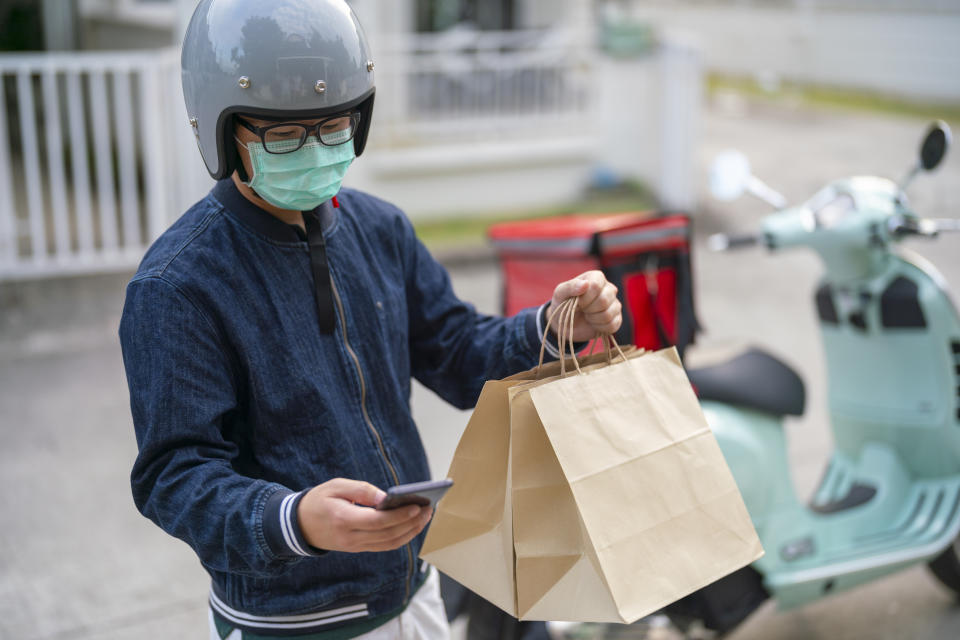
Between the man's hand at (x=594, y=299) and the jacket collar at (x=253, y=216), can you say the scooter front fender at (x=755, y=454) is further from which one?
the jacket collar at (x=253, y=216)

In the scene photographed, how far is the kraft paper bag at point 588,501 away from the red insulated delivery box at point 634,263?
112 cm

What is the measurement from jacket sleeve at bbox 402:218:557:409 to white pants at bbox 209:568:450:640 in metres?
0.35

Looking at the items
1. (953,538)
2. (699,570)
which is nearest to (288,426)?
(699,570)

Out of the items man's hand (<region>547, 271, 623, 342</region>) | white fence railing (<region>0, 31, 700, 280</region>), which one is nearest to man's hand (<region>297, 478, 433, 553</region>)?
man's hand (<region>547, 271, 623, 342</region>)

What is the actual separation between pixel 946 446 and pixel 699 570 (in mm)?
1962

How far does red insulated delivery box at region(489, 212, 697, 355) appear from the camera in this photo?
111 inches

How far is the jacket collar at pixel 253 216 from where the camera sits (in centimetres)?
164

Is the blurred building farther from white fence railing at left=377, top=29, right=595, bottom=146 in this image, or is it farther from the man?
the man

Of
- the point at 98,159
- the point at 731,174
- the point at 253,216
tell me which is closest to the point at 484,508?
the point at 253,216

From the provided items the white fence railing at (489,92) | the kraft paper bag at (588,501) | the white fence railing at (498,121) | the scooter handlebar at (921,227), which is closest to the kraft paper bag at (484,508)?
the kraft paper bag at (588,501)

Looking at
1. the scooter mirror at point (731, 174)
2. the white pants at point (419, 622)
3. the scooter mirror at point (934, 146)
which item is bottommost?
the white pants at point (419, 622)

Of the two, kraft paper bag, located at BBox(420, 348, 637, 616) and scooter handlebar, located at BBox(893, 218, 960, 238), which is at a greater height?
scooter handlebar, located at BBox(893, 218, 960, 238)

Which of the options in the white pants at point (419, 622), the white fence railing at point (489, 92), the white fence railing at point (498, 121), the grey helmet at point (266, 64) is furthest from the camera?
the white fence railing at point (489, 92)

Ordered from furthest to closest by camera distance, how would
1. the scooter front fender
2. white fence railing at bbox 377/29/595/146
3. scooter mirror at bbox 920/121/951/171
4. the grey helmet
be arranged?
white fence railing at bbox 377/29/595/146, scooter mirror at bbox 920/121/951/171, the scooter front fender, the grey helmet
